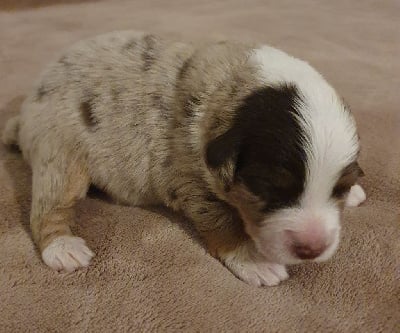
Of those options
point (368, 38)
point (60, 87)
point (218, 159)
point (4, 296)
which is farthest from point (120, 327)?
point (368, 38)

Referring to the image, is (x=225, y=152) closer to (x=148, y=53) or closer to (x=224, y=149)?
(x=224, y=149)

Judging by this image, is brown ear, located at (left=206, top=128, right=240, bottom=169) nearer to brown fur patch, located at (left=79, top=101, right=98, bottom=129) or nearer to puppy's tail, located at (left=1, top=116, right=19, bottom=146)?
brown fur patch, located at (left=79, top=101, right=98, bottom=129)

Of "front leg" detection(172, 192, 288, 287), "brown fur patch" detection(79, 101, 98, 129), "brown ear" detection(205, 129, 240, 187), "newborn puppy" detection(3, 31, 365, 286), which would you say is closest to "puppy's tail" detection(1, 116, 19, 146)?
"newborn puppy" detection(3, 31, 365, 286)

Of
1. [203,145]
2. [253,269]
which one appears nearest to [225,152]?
[203,145]

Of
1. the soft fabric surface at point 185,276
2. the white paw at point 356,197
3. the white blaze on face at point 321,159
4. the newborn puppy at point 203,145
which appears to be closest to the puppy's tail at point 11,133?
the soft fabric surface at point 185,276

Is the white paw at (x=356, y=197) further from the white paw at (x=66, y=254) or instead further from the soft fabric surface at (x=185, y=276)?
the white paw at (x=66, y=254)

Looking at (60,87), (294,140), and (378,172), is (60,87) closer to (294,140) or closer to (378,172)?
(294,140)
